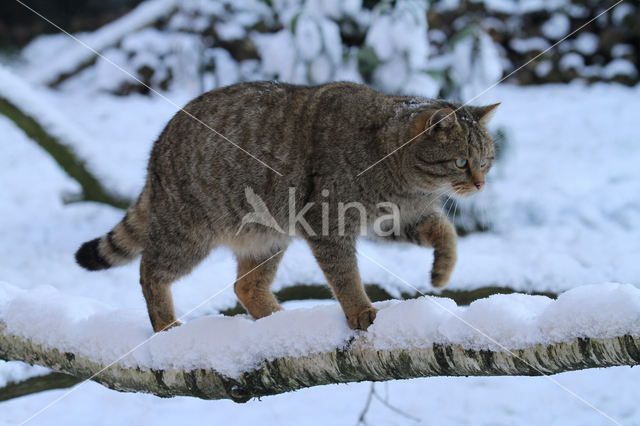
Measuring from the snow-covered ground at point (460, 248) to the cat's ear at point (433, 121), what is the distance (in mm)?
783

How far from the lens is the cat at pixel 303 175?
79.6 inches

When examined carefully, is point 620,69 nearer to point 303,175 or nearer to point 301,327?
point 303,175

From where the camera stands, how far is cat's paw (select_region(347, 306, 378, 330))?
1768mm

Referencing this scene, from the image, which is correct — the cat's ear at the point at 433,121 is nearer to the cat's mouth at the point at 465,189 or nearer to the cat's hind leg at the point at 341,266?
the cat's mouth at the point at 465,189

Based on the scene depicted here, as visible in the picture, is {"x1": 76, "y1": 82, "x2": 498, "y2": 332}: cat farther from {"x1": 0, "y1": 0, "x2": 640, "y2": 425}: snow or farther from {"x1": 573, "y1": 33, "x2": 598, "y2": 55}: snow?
{"x1": 573, "y1": 33, "x2": 598, "y2": 55}: snow

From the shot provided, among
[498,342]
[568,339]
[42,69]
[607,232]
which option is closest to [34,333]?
[498,342]

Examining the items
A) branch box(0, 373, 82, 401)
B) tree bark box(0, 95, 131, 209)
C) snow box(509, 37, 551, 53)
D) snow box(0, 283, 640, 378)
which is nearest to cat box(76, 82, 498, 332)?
snow box(0, 283, 640, 378)

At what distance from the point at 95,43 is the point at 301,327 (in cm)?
478

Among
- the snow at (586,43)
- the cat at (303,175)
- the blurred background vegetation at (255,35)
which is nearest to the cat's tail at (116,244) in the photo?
the cat at (303,175)

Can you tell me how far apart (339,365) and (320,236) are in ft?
1.42

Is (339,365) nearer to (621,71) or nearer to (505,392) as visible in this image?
(505,392)

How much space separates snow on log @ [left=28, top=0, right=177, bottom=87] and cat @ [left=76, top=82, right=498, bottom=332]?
3968 mm

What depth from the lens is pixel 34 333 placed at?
2104 mm

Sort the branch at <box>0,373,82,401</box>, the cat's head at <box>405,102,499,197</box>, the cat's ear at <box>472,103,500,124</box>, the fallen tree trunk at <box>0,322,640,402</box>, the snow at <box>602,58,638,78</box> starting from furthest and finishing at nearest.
→ the snow at <box>602,58,638,78</box> → the branch at <box>0,373,82,401</box> → the cat's ear at <box>472,103,500,124</box> → the cat's head at <box>405,102,499,197</box> → the fallen tree trunk at <box>0,322,640,402</box>
